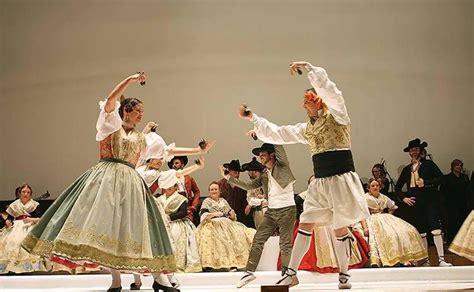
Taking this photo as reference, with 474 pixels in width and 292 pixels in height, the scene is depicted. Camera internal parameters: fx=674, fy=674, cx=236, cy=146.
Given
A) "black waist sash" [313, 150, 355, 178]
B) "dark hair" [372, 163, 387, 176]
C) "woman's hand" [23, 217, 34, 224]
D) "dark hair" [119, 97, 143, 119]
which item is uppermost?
"dark hair" [119, 97, 143, 119]

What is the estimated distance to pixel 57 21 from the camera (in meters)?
10.1

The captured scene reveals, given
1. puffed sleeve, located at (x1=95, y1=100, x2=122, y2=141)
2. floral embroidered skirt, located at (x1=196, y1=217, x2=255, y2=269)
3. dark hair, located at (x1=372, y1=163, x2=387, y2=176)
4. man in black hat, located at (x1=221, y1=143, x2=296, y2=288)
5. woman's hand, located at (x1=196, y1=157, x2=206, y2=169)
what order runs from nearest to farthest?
puffed sleeve, located at (x1=95, y1=100, x2=122, y2=141), woman's hand, located at (x1=196, y1=157, x2=206, y2=169), man in black hat, located at (x1=221, y1=143, x2=296, y2=288), floral embroidered skirt, located at (x1=196, y1=217, x2=255, y2=269), dark hair, located at (x1=372, y1=163, x2=387, y2=176)

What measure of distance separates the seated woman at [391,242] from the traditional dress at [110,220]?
12.3 ft

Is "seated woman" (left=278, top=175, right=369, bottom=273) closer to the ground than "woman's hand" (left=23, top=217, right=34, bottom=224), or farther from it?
closer to the ground

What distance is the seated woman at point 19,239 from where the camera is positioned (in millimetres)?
8008

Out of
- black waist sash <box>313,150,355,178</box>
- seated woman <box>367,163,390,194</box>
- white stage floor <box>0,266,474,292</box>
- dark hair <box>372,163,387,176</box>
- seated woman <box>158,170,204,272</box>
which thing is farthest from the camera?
dark hair <box>372,163,387,176</box>

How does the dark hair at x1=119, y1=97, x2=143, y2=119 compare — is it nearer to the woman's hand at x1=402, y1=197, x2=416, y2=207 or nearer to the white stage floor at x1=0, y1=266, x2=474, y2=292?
the white stage floor at x1=0, y1=266, x2=474, y2=292

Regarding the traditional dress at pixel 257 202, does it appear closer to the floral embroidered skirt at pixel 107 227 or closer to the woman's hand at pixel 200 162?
the woman's hand at pixel 200 162

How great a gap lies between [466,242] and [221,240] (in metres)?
2.88

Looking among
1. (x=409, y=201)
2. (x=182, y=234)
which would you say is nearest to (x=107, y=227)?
(x=182, y=234)

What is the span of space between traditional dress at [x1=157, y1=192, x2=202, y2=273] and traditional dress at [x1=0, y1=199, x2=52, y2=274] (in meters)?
1.58

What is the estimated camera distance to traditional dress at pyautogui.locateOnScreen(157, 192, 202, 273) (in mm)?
7625

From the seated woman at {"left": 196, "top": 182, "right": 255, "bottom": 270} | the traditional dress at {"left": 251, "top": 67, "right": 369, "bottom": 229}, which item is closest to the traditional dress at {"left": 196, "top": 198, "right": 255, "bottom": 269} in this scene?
the seated woman at {"left": 196, "top": 182, "right": 255, "bottom": 270}

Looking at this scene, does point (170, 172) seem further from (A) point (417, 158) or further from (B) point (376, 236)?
(A) point (417, 158)
